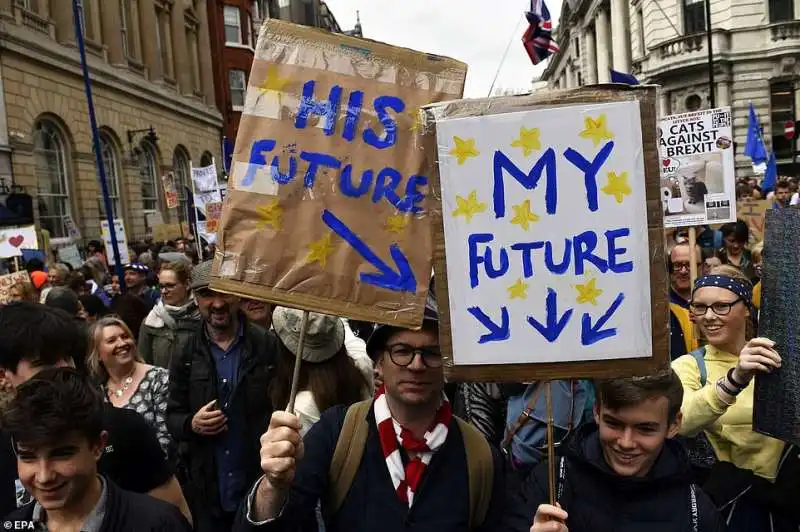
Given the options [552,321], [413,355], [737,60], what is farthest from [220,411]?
[737,60]

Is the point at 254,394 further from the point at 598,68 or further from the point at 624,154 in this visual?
the point at 598,68

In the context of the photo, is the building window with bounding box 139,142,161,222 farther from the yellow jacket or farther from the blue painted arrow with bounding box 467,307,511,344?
the blue painted arrow with bounding box 467,307,511,344

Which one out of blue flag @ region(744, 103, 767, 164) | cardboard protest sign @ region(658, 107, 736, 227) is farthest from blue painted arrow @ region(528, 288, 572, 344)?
blue flag @ region(744, 103, 767, 164)

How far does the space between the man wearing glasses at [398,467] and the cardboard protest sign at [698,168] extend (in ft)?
12.2

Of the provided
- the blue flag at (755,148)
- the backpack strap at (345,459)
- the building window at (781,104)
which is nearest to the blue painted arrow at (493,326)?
the backpack strap at (345,459)

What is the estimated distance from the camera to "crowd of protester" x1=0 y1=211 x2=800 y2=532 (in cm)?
193

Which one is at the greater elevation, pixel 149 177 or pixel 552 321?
pixel 149 177

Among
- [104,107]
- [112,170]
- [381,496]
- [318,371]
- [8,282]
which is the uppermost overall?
[104,107]

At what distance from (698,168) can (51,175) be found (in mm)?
16835

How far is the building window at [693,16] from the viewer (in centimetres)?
3309

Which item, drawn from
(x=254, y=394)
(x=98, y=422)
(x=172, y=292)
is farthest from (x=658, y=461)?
(x=172, y=292)

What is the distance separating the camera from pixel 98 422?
6.66 feet

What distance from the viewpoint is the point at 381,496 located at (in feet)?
6.38

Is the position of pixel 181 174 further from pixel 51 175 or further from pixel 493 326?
pixel 493 326
